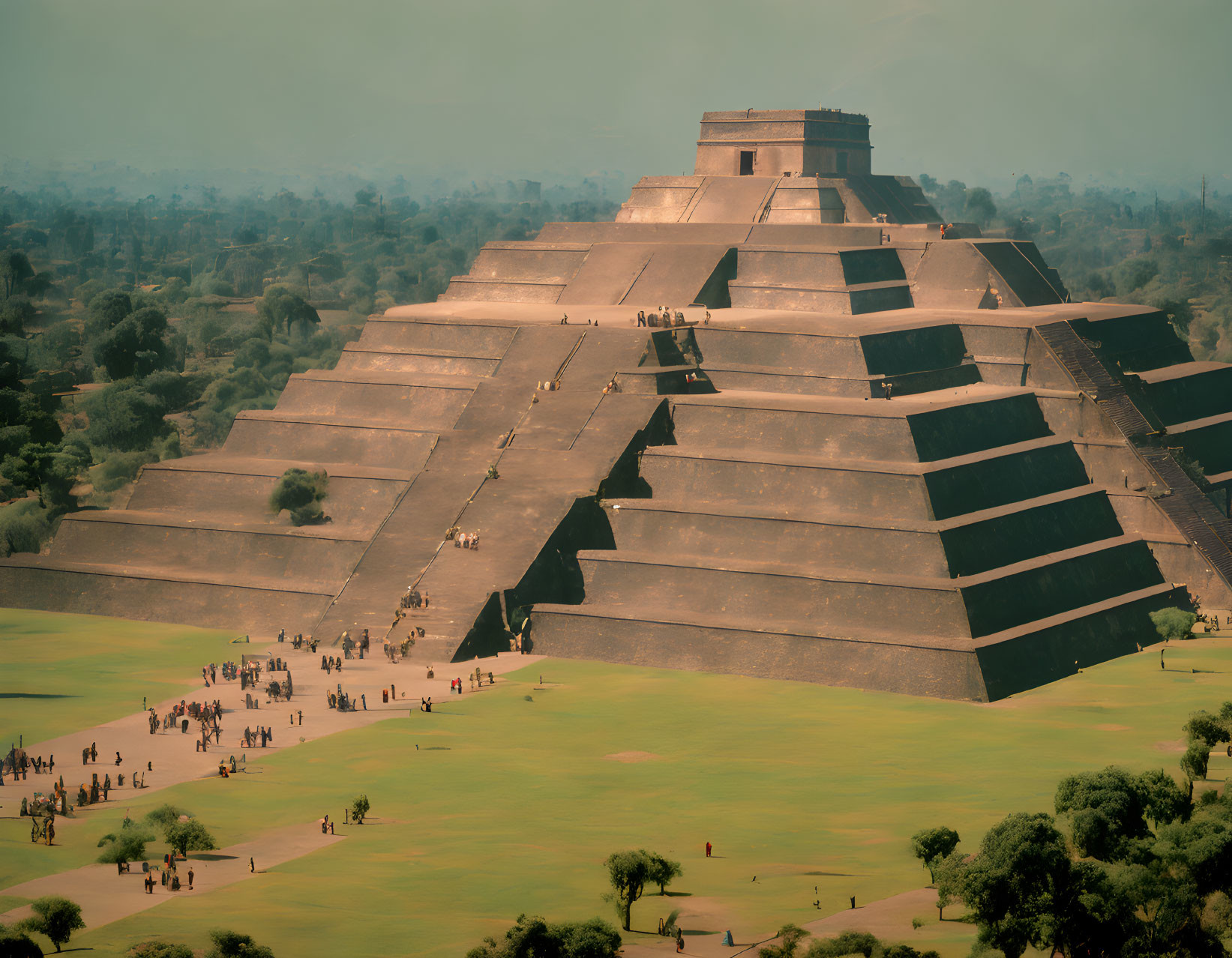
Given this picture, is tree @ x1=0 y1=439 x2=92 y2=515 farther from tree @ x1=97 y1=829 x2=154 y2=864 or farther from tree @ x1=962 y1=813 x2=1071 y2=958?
tree @ x1=962 y1=813 x2=1071 y2=958

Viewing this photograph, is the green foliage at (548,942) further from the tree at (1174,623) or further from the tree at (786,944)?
the tree at (1174,623)

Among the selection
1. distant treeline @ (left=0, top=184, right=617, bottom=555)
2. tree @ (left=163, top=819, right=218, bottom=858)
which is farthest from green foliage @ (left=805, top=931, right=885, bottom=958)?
distant treeline @ (left=0, top=184, right=617, bottom=555)

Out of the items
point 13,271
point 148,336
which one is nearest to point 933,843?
point 148,336

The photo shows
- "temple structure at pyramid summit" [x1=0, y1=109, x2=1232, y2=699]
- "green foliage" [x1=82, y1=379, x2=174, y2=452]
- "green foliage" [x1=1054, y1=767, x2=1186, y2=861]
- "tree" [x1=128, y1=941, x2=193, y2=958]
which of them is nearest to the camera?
"tree" [x1=128, y1=941, x2=193, y2=958]

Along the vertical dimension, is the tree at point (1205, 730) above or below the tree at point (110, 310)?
below

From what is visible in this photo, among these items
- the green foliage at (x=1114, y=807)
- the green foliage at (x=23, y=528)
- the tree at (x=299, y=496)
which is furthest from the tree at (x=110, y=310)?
the green foliage at (x=1114, y=807)

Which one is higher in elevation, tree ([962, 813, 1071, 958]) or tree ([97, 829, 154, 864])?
tree ([97, 829, 154, 864])

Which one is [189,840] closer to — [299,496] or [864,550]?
[864,550]
